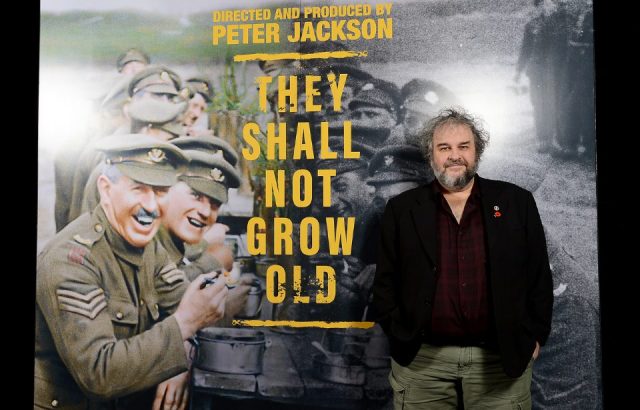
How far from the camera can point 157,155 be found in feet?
10.0

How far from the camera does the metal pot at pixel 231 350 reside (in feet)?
9.62

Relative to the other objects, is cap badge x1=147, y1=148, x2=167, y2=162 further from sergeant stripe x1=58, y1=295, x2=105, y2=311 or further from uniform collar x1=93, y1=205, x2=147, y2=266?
sergeant stripe x1=58, y1=295, x2=105, y2=311

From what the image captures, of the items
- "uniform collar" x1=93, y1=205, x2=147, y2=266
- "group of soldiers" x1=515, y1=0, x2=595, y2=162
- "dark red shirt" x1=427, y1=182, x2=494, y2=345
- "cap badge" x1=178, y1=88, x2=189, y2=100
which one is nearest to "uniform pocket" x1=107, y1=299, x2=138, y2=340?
"uniform collar" x1=93, y1=205, x2=147, y2=266

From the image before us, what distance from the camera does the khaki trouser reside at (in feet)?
7.50

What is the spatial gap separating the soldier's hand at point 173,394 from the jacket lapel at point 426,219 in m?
1.44

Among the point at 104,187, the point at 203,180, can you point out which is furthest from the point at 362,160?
the point at 104,187

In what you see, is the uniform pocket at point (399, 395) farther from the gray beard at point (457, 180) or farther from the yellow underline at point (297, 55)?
the yellow underline at point (297, 55)

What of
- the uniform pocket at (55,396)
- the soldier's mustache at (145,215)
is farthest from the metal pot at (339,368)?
the uniform pocket at (55,396)

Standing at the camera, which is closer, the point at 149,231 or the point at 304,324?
the point at 304,324

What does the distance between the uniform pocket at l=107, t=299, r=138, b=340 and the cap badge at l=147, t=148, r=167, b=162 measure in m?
0.73

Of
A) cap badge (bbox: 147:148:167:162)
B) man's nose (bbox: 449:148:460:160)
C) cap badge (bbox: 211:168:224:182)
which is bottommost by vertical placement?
cap badge (bbox: 211:168:224:182)

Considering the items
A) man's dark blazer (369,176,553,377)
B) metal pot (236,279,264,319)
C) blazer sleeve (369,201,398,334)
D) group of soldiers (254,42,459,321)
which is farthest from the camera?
metal pot (236,279,264,319)

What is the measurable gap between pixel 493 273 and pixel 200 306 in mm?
1470

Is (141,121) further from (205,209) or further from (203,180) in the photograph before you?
(205,209)
